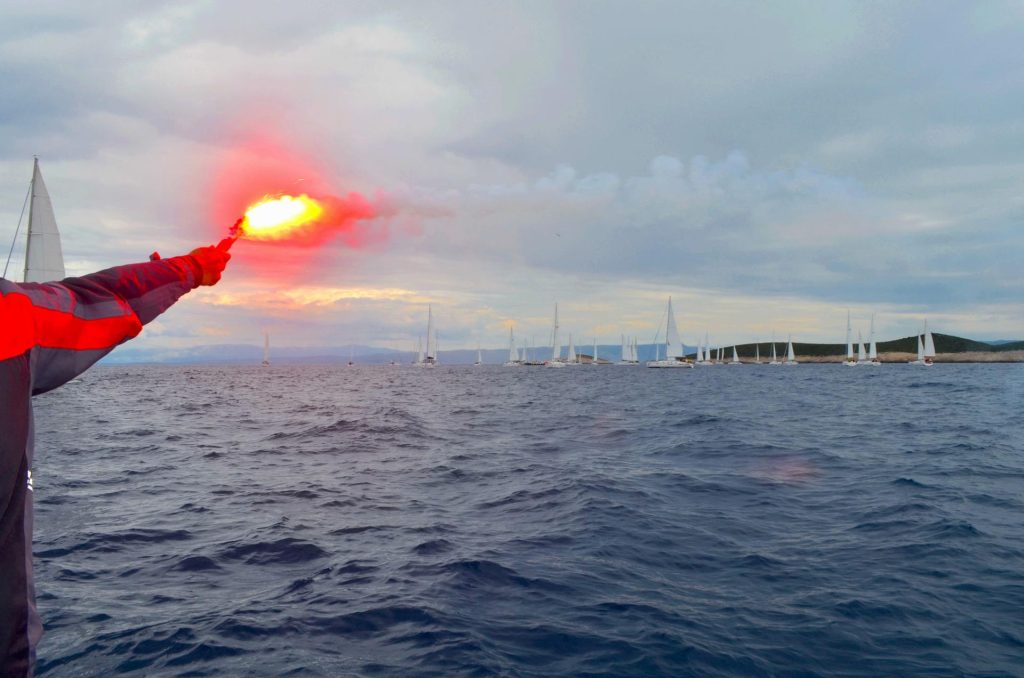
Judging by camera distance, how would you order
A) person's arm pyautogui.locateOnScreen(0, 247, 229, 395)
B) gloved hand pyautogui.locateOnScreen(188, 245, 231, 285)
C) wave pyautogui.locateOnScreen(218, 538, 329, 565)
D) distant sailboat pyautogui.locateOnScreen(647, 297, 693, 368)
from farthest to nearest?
distant sailboat pyautogui.locateOnScreen(647, 297, 693, 368) → wave pyautogui.locateOnScreen(218, 538, 329, 565) → gloved hand pyautogui.locateOnScreen(188, 245, 231, 285) → person's arm pyautogui.locateOnScreen(0, 247, 229, 395)

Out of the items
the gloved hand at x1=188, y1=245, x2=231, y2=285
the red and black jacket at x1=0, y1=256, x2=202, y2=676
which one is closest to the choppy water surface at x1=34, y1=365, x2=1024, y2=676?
the red and black jacket at x1=0, y1=256, x2=202, y2=676

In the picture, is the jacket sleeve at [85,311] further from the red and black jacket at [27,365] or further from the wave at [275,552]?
the wave at [275,552]

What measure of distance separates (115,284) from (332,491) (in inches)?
536

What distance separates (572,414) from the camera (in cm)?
3872

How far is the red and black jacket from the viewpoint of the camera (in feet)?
10.2

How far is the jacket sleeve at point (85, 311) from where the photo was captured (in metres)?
3.37

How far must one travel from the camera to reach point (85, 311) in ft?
12.0

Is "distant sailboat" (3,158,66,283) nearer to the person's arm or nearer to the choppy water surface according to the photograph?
the choppy water surface

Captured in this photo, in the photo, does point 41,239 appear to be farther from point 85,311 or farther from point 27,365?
point 27,365

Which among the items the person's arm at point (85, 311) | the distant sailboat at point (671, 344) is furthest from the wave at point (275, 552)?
the distant sailboat at point (671, 344)

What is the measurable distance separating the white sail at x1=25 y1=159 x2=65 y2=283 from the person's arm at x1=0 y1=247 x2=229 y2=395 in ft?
150

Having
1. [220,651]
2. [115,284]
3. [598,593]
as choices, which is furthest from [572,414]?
[115,284]

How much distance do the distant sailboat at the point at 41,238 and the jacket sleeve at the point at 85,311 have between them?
45.6m

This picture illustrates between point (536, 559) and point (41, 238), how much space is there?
1774 inches
